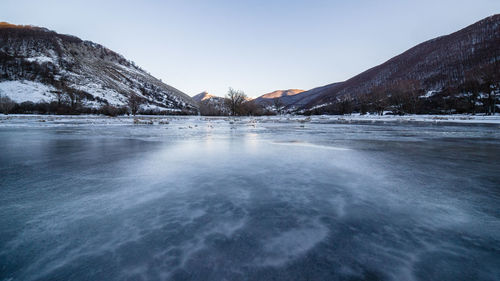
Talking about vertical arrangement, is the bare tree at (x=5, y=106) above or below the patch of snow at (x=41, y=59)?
below

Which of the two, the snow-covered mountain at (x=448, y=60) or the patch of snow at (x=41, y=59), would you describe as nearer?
the patch of snow at (x=41, y=59)

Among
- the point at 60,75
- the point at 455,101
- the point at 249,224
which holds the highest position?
the point at 60,75

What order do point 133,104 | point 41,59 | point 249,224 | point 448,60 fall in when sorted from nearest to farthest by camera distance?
1. point 249,224
2. point 133,104
3. point 41,59
4. point 448,60

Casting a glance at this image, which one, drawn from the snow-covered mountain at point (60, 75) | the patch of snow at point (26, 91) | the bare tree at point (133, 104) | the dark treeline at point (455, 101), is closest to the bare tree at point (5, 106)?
the patch of snow at point (26, 91)

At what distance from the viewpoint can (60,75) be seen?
358 feet

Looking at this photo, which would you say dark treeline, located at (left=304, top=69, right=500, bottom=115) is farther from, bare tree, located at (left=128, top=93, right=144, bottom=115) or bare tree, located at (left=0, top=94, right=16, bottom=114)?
bare tree, located at (left=0, top=94, right=16, bottom=114)

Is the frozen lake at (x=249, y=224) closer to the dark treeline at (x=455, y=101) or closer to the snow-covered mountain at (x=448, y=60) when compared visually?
the dark treeline at (x=455, y=101)

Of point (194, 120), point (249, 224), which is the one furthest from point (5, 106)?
point (249, 224)

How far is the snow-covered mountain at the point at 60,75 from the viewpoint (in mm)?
90250

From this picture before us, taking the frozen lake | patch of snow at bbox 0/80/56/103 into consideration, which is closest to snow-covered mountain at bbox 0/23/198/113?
patch of snow at bbox 0/80/56/103

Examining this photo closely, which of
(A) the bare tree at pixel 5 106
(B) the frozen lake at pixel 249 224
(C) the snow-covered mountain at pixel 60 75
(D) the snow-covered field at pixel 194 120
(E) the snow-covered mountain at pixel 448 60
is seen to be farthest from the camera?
(E) the snow-covered mountain at pixel 448 60

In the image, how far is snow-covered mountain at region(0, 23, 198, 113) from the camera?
90.2 meters

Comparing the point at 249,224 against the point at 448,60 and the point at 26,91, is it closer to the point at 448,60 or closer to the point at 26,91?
the point at 26,91

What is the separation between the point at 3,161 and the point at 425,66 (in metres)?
211
